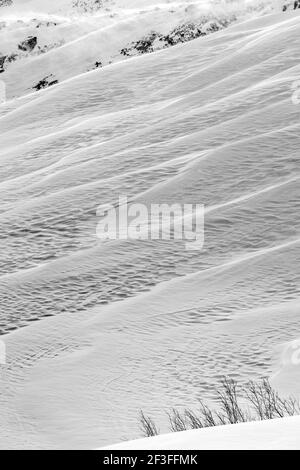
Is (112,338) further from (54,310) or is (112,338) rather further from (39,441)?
(39,441)

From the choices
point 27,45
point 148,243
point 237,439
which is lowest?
point 237,439

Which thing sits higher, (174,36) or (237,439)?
(174,36)

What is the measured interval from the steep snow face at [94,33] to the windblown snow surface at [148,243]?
5.57 meters

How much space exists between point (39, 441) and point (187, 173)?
5951mm

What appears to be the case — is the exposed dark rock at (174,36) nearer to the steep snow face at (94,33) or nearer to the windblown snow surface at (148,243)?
the steep snow face at (94,33)

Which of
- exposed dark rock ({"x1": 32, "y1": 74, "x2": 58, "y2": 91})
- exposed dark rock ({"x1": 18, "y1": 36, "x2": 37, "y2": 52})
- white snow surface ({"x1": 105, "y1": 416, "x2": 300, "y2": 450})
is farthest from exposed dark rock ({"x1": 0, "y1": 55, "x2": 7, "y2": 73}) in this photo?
white snow surface ({"x1": 105, "y1": 416, "x2": 300, "y2": 450})

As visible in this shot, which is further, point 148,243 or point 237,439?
point 148,243

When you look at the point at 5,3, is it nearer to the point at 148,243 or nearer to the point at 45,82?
the point at 45,82

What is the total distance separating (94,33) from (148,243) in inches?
700

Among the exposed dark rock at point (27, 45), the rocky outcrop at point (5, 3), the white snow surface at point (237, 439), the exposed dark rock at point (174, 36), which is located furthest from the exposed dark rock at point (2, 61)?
the white snow surface at point (237, 439)

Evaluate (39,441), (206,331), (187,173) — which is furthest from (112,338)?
(187,173)

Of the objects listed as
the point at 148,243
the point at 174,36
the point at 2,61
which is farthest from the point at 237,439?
the point at 2,61

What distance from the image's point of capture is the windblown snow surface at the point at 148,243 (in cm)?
730

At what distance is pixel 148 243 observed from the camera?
1029cm
